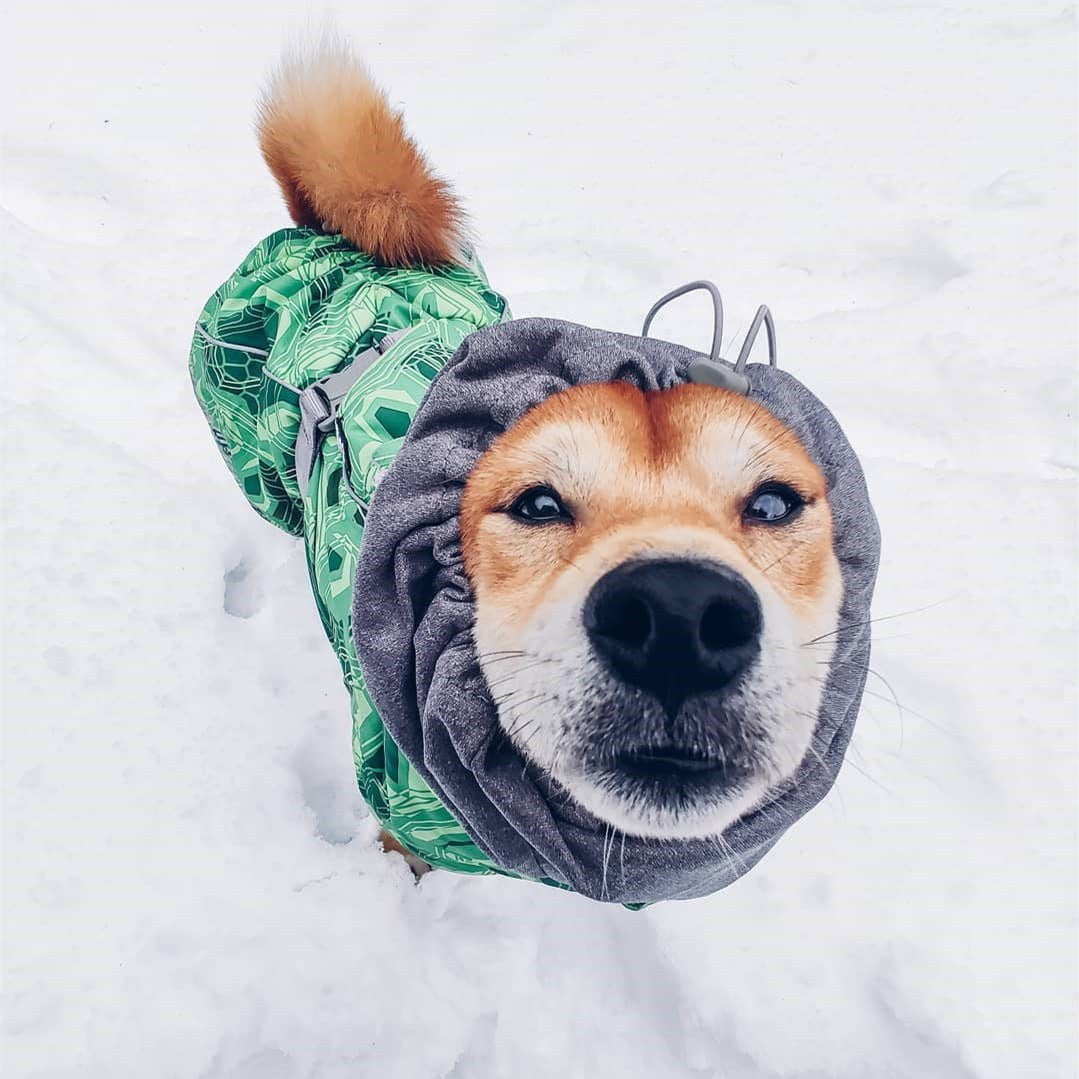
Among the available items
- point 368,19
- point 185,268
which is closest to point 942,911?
point 185,268

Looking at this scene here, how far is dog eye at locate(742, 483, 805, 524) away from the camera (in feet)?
3.48

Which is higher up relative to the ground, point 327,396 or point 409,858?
point 327,396

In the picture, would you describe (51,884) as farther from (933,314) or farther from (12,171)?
(933,314)

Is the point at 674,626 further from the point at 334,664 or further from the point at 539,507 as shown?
the point at 334,664

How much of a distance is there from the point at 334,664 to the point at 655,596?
4.73 ft

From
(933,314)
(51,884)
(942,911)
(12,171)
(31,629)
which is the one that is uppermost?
(12,171)

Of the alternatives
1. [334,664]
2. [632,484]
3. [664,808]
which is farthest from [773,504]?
[334,664]

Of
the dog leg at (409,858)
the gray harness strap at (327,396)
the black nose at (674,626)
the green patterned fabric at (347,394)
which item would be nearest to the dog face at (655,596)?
the black nose at (674,626)

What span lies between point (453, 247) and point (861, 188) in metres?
2.04

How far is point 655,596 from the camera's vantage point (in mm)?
805

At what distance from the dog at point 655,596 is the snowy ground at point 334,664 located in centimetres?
86

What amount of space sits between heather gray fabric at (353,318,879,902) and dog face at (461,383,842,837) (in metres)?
0.04

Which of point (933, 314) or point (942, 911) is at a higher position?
point (933, 314)

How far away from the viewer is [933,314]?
2656 millimetres
